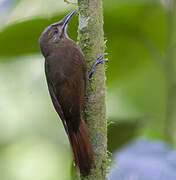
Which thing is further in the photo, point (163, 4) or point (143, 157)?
point (163, 4)

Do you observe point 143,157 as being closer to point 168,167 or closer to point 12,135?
point 168,167

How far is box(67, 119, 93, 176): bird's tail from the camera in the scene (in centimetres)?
251

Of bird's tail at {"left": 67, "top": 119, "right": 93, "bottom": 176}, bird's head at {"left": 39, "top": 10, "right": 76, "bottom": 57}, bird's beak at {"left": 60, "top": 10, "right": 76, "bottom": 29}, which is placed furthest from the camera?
bird's head at {"left": 39, "top": 10, "right": 76, "bottom": 57}

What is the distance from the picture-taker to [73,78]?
9.51 feet

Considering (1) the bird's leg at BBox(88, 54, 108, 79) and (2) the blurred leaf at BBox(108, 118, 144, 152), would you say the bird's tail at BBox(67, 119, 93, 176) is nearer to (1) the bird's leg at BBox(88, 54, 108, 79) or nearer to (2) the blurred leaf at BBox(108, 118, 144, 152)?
(1) the bird's leg at BBox(88, 54, 108, 79)

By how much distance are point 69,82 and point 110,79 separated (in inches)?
30.5

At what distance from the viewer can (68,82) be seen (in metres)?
2.88

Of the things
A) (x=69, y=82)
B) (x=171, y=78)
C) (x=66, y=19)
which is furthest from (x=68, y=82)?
(x=171, y=78)

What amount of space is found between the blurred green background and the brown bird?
13cm

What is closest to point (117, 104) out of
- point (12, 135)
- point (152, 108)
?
point (152, 108)

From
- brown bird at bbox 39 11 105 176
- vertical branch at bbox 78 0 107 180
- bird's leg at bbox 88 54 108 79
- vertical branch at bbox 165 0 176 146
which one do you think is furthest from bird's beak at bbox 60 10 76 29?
vertical branch at bbox 165 0 176 146

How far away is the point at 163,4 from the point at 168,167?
4.44 feet

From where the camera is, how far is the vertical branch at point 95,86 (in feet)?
8.26

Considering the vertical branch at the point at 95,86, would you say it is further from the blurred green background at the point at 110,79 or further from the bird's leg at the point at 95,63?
the blurred green background at the point at 110,79
